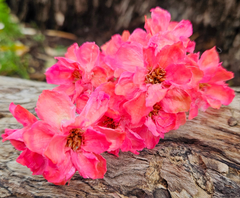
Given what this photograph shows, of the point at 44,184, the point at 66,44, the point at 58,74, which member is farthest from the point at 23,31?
the point at 44,184

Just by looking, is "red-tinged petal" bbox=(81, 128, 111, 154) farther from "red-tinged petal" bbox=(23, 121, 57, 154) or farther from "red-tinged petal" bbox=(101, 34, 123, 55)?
"red-tinged petal" bbox=(101, 34, 123, 55)

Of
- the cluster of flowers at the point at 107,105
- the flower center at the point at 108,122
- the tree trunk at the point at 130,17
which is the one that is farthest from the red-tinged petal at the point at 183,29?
the tree trunk at the point at 130,17

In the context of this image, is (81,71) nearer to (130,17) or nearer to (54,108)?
(54,108)

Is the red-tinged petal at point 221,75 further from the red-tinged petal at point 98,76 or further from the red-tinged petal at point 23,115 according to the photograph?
the red-tinged petal at point 23,115

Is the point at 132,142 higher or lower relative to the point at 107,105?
lower

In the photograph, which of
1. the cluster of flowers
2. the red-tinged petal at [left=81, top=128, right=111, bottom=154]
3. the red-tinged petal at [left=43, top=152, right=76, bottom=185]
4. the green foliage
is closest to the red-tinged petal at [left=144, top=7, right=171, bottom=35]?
the cluster of flowers

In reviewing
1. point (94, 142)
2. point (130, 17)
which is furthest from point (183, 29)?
point (130, 17)
